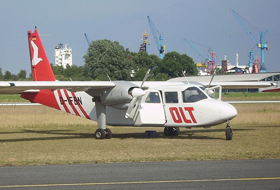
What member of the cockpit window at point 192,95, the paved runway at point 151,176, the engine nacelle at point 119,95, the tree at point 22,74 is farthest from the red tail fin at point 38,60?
the tree at point 22,74

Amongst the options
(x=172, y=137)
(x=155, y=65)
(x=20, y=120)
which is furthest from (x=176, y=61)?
(x=172, y=137)

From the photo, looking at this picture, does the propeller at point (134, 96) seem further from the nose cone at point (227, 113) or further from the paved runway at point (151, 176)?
the paved runway at point (151, 176)

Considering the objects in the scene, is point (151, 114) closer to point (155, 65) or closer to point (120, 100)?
point (120, 100)

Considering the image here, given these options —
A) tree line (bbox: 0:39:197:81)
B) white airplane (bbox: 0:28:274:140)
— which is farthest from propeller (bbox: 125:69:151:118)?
tree line (bbox: 0:39:197:81)

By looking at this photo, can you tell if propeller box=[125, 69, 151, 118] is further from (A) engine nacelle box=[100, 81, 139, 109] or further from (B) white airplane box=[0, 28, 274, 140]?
(A) engine nacelle box=[100, 81, 139, 109]

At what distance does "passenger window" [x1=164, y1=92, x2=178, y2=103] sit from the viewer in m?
20.2

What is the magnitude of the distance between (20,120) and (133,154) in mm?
18391

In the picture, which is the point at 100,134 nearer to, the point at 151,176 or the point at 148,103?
the point at 148,103

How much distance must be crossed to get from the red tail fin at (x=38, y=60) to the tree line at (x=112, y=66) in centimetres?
4255

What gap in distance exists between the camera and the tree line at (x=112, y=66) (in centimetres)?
8112

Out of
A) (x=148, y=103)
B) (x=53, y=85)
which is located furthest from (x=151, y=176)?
(x=148, y=103)

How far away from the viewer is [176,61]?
118 meters

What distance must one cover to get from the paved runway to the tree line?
55.3 meters

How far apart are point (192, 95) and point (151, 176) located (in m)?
9.50
